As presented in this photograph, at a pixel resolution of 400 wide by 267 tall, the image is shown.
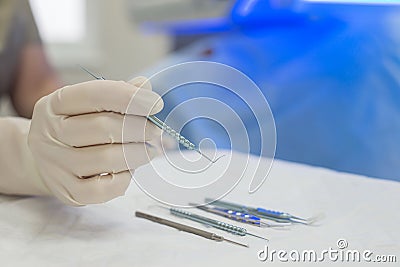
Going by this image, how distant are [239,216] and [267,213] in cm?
2

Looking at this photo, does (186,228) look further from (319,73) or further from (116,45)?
(116,45)

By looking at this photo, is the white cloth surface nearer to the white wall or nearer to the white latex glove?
the white latex glove

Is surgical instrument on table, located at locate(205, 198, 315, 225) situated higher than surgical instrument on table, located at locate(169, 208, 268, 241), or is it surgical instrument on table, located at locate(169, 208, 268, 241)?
surgical instrument on table, located at locate(205, 198, 315, 225)

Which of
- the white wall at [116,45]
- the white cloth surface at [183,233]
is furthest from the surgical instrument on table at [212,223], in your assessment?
the white wall at [116,45]

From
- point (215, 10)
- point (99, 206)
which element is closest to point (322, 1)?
point (215, 10)

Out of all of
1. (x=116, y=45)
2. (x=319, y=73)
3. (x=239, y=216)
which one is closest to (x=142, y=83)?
(x=239, y=216)

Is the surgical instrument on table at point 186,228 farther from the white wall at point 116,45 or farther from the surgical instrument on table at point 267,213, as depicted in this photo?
the white wall at point 116,45

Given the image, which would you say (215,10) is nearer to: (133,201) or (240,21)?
(240,21)

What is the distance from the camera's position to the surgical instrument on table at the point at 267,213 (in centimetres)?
48

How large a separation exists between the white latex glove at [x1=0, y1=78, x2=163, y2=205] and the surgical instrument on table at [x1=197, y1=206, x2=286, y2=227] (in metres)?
0.08

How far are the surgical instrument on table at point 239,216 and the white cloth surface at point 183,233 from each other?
0.01 metres


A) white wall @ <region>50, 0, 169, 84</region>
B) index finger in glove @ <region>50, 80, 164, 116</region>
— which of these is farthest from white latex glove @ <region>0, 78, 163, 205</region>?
white wall @ <region>50, 0, 169, 84</region>

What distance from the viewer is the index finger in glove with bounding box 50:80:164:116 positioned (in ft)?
1.36

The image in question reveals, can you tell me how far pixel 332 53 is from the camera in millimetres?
736
